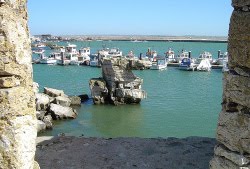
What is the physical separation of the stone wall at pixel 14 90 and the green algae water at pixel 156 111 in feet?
61.7

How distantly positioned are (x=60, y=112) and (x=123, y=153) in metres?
16.0

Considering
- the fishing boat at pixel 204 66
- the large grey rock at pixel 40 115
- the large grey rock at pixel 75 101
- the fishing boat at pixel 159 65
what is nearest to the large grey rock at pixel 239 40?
the large grey rock at pixel 40 115

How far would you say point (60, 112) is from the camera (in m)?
27.2

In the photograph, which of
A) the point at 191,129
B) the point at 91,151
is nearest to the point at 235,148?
the point at 91,151

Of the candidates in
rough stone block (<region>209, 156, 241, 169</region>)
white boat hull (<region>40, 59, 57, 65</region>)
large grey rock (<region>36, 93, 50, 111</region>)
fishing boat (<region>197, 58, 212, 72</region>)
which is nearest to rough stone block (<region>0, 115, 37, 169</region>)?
rough stone block (<region>209, 156, 241, 169</region>)

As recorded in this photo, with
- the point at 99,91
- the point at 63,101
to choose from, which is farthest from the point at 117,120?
the point at 99,91

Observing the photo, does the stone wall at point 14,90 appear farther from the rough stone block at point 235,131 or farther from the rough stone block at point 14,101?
the rough stone block at point 235,131

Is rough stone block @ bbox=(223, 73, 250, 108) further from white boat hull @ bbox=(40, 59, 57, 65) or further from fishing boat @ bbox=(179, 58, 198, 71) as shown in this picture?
white boat hull @ bbox=(40, 59, 57, 65)

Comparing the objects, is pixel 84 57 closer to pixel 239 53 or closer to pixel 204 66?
pixel 204 66

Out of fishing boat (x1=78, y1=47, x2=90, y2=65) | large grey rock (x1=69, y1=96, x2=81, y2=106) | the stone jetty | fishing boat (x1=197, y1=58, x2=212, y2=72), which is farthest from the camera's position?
fishing boat (x1=78, y1=47, x2=90, y2=65)

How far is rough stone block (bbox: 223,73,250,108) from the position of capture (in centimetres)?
565

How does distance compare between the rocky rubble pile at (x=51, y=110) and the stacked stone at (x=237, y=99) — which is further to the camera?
the rocky rubble pile at (x=51, y=110)

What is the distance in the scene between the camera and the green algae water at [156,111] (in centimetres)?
2433

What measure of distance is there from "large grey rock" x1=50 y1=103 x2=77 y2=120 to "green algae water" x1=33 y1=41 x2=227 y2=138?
526 millimetres
